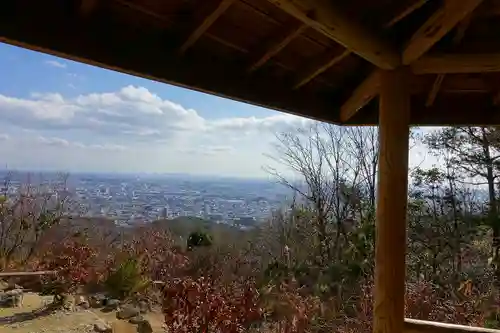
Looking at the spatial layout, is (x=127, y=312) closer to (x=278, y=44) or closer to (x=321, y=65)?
(x=321, y=65)

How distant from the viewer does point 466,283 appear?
511 cm

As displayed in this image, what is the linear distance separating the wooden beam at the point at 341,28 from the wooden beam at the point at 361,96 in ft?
0.89

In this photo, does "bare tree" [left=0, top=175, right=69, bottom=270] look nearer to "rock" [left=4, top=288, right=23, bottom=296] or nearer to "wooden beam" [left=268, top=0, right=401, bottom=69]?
"rock" [left=4, top=288, right=23, bottom=296]

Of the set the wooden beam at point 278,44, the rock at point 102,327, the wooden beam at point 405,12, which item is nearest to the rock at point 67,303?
the rock at point 102,327

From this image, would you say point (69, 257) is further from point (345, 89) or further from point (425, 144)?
point (425, 144)

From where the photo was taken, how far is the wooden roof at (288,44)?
149 centimetres

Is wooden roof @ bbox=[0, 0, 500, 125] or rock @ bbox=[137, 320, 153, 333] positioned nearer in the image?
wooden roof @ bbox=[0, 0, 500, 125]

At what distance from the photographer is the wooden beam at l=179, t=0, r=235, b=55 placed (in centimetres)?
170

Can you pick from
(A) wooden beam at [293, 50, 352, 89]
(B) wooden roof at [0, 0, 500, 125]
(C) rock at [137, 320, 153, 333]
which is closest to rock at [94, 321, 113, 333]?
(C) rock at [137, 320, 153, 333]

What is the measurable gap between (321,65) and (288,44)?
0.26m

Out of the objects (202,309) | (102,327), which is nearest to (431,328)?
(202,309)

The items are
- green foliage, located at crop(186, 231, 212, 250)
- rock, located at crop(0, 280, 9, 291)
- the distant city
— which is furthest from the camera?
the distant city

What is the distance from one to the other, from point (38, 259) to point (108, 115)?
301cm

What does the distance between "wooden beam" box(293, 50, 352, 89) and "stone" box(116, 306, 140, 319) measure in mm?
3949
